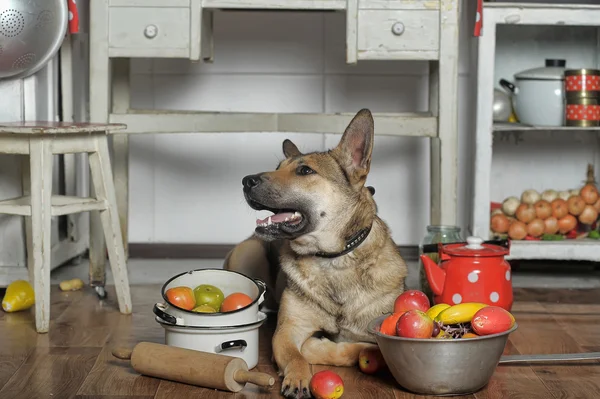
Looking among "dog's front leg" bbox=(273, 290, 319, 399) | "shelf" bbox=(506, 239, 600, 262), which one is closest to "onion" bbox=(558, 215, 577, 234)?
"shelf" bbox=(506, 239, 600, 262)

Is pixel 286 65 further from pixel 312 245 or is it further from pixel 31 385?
pixel 31 385

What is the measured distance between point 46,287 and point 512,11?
222cm

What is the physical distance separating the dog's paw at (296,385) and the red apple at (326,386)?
0.11 ft

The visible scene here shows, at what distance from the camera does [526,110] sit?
4.04 meters

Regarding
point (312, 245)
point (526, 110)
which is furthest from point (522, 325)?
point (526, 110)

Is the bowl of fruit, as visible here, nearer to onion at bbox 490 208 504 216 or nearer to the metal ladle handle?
the metal ladle handle

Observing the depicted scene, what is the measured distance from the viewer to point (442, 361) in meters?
2.28

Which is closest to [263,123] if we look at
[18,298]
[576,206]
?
[18,298]

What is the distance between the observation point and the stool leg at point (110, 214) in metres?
3.23

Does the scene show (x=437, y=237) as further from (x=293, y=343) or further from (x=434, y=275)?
(x=293, y=343)

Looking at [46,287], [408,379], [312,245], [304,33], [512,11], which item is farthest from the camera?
[304,33]

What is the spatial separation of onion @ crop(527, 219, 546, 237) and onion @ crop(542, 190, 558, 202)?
7.4 inches

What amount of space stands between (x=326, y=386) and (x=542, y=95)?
2.23 m

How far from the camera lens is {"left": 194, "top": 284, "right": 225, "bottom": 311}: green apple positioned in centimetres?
265
